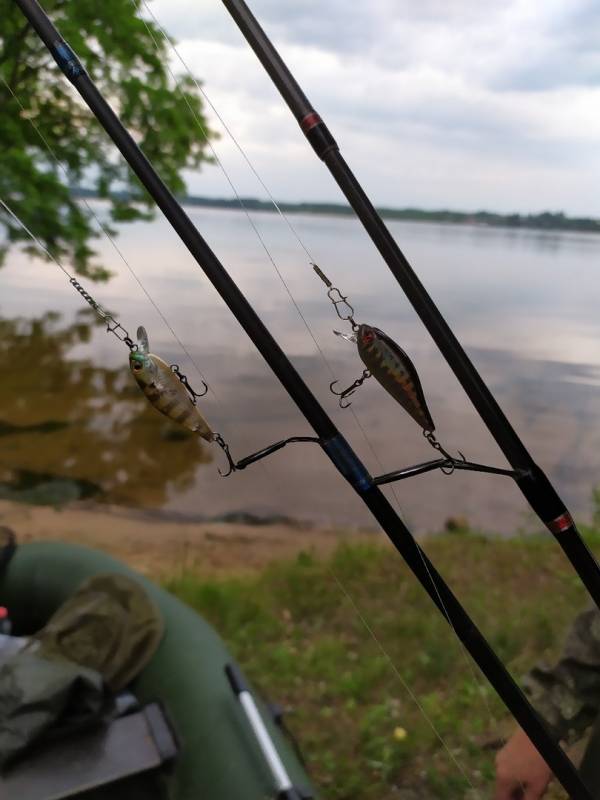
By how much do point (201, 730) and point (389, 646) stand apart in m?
0.65

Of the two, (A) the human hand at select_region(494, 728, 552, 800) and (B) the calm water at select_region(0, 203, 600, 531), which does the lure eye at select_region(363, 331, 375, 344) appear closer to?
(A) the human hand at select_region(494, 728, 552, 800)

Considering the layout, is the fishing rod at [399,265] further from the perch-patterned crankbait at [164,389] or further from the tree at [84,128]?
the tree at [84,128]

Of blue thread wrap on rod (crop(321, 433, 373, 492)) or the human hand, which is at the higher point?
blue thread wrap on rod (crop(321, 433, 373, 492))

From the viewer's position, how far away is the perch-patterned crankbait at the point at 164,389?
1.52 feet

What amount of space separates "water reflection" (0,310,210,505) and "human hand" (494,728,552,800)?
1.97m

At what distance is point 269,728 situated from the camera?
1.17 meters

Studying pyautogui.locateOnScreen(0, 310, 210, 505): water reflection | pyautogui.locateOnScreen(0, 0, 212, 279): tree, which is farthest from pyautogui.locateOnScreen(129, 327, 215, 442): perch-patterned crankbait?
pyautogui.locateOnScreen(0, 310, 210, 505): water reflection

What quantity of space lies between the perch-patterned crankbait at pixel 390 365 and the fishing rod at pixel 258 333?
1.9 inches

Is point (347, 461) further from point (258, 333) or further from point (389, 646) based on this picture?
point (389, 646)

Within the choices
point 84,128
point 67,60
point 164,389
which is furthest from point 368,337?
point 84,128

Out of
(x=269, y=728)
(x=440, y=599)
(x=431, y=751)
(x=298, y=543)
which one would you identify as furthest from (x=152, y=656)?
(x=440, y=599)

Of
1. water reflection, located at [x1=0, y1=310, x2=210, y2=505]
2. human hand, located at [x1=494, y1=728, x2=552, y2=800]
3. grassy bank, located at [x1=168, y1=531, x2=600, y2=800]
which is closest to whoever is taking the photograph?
human hand, located at [x1=494, y1=728, x2=552, y2=800]

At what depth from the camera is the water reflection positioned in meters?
2.64

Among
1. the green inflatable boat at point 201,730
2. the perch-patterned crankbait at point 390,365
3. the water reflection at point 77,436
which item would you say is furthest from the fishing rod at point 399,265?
the water reflection at point 77,436
